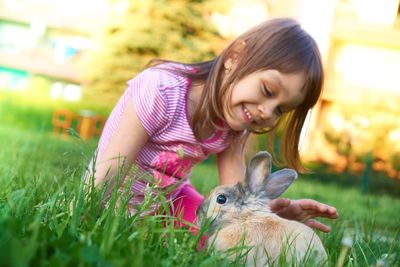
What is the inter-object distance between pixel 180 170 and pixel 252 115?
51 cm

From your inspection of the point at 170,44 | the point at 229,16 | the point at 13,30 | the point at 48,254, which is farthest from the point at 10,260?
the point at 13,30

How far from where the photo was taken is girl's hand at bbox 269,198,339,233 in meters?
2.73

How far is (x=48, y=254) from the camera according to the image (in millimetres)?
1438

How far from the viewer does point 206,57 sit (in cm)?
1672

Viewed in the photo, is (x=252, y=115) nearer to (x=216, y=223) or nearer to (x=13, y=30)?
(x=216, y=223)

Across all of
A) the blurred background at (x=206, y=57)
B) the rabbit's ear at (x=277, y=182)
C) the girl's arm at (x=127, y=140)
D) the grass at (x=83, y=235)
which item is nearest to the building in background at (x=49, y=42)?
the blurred background at (x=206, y=57)

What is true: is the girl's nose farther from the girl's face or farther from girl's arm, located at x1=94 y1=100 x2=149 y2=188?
girl's arm, located at x1=94 y1=100 x2=149 y2=188

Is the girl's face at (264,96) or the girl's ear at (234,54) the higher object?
the girl's ear at (234,54)

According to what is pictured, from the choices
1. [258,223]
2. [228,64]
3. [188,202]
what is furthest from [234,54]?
[258,223]

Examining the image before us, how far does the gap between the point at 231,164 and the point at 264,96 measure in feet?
2.30

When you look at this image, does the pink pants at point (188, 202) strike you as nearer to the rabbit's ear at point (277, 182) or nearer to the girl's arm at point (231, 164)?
the girl's arm at point (231, 164)

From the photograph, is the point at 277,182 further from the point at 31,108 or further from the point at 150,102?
the point at 31,108

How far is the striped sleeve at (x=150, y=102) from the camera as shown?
2.90 m

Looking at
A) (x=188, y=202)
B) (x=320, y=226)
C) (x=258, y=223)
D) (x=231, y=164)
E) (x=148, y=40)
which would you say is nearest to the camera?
(x=258, y=223)
